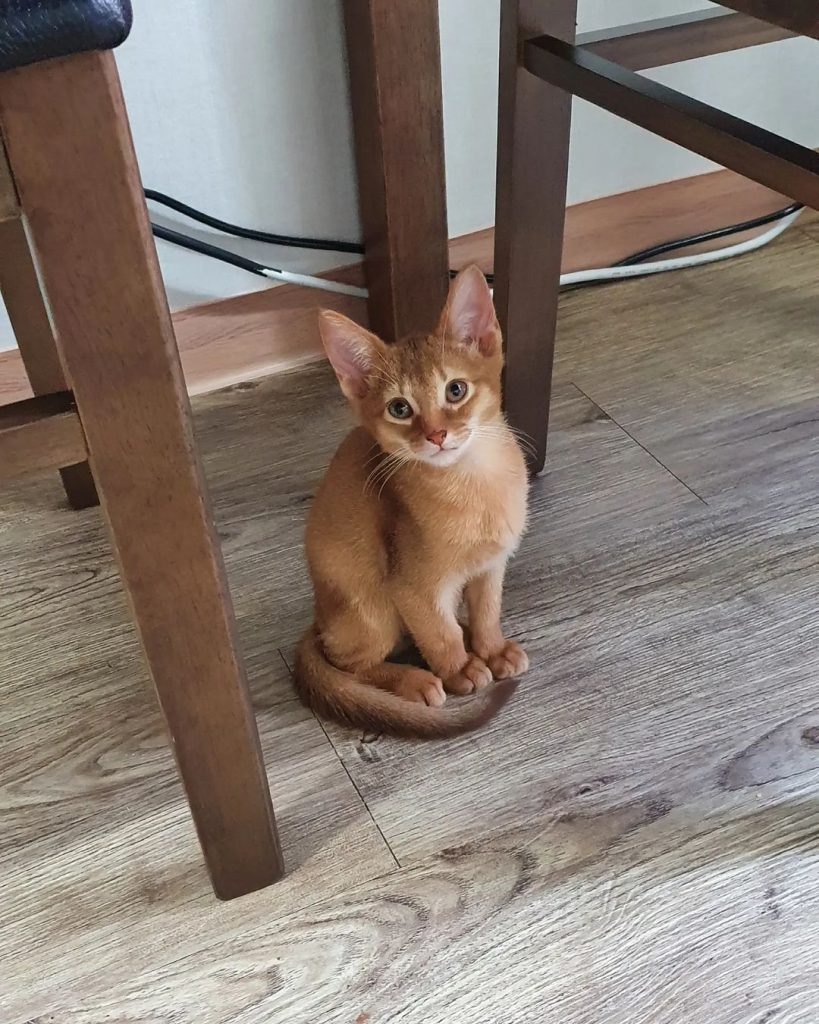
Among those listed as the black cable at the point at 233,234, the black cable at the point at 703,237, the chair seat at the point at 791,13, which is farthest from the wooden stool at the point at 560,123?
the black cable at the point at 703,237

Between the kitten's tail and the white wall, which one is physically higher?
the white wall

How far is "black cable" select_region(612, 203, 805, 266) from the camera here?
1.51 m

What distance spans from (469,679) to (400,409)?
0.91ft

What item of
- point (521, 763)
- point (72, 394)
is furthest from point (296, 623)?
point (72, 394)

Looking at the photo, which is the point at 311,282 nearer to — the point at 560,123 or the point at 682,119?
the point at 560,123

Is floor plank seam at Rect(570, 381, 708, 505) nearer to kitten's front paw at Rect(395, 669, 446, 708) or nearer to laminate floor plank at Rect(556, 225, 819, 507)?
laminate floor plank at Rect(556, 225, 819, 507)

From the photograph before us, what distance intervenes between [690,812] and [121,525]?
0.53 meters

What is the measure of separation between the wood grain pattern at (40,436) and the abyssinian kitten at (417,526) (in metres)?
0.27

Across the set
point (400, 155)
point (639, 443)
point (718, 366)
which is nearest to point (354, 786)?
point (639, 443)

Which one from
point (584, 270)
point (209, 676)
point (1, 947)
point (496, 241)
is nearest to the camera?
point (209, 676)

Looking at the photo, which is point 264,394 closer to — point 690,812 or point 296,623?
point 296,623

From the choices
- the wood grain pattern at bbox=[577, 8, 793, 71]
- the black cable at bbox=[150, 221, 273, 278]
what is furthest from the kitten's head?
the black cable at bbox=[150, 221, 273, 278]

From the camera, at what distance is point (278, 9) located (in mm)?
1138

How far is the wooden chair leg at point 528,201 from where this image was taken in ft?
2.95
